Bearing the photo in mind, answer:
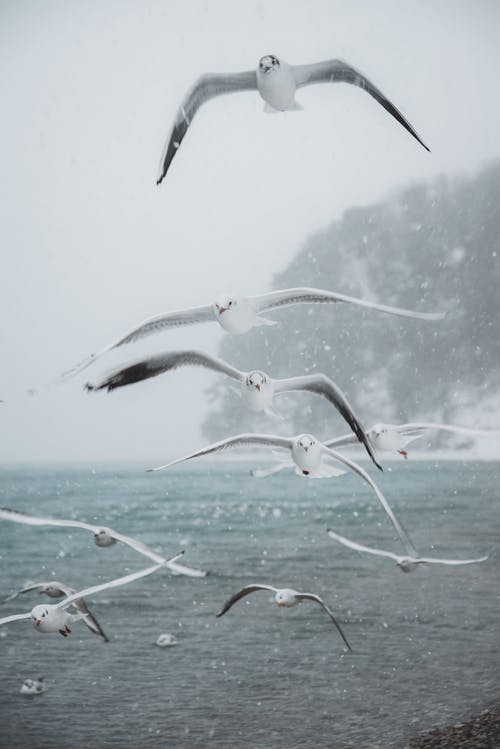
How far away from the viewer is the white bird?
206 centimetres

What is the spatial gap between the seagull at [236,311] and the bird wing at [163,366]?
0.06m

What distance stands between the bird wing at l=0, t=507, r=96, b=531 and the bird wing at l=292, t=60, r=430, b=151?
117 centimetres

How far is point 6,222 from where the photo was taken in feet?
7.05

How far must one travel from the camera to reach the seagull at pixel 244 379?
195 centimetres

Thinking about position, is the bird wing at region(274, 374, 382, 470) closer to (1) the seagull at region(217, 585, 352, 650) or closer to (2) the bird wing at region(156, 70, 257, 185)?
(1) the seagull at region(217, 585, 352, 650)

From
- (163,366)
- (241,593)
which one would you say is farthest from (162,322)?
(241,593)

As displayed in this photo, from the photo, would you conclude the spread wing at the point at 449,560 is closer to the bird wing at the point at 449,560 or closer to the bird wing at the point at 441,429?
the bird wing at the point at 449,560

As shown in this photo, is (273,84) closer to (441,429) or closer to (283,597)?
(441,429)

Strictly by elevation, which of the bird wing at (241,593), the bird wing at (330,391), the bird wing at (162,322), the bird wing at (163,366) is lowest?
the bird wing at (241,593)

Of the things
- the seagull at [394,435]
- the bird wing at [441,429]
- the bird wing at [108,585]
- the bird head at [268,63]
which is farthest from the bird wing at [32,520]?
the bird head at [268,63]

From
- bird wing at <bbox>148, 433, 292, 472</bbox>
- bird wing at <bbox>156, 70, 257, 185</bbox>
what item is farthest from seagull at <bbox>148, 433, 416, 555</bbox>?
bird wing at <bbox>156, 70, 257, 185</bbox>

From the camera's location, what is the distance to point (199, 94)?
2018mm

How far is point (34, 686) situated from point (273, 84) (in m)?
1.54

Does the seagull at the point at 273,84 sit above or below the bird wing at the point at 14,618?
above
